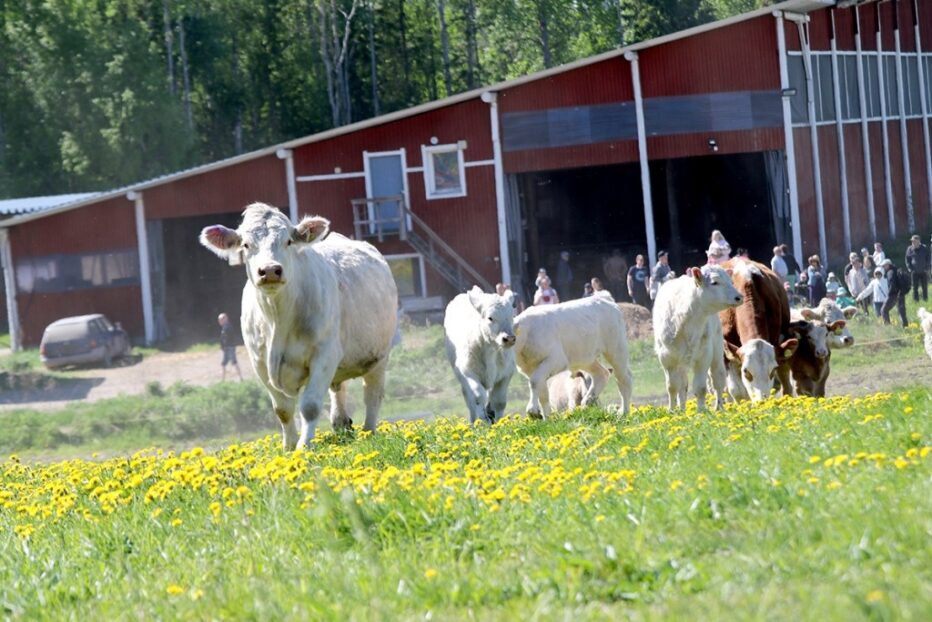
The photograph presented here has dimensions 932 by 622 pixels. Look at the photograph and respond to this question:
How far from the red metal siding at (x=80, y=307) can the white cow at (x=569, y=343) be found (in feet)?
102

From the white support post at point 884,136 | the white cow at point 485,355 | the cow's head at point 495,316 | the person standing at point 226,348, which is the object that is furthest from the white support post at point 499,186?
the cow's head at point 495,316

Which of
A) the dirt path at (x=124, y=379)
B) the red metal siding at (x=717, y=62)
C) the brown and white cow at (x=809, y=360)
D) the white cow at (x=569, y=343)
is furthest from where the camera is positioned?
the red metal siding at (x=717, y=62)

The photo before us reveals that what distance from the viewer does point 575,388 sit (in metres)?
22.9

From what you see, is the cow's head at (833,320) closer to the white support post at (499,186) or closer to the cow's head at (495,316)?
the cow's head at (495,316)

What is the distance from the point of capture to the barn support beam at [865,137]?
5047cm

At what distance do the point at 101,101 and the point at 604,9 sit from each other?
89.2 ft

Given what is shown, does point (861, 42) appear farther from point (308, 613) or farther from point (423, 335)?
point (308, 613)

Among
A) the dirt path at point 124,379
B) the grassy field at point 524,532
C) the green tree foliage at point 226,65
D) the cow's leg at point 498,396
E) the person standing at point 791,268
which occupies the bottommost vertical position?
the dirt path at point 124,379

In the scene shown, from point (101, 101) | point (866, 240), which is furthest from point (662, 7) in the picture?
point (866, 240)

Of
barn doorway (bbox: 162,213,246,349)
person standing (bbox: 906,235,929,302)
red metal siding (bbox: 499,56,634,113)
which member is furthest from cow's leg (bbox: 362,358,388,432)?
barn doorway (bbox: 162,213,246,349)

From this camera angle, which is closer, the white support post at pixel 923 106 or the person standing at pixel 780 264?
the person standing at pixel 780 264

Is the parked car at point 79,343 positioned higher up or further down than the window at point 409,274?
further down

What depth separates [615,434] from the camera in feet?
38.0

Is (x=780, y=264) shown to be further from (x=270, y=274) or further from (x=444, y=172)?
(x=270, y=274)
